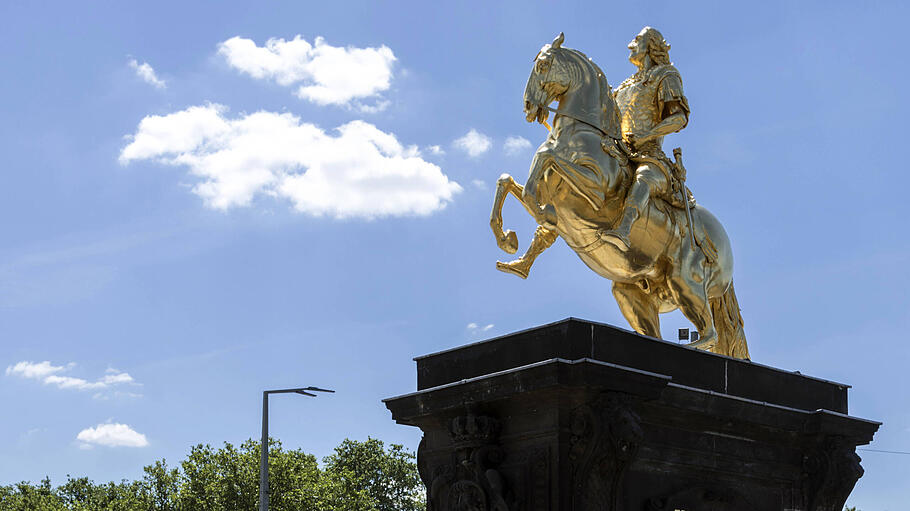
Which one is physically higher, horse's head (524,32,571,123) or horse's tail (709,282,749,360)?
horse's head (524,32,571,123)

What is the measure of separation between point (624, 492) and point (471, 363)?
201cm

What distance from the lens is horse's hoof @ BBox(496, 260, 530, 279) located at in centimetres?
1561

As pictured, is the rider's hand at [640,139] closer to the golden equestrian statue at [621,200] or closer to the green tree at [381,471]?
the golden equestrian statue at [621,200]

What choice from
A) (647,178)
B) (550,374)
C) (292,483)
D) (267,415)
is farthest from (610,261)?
(292,483)

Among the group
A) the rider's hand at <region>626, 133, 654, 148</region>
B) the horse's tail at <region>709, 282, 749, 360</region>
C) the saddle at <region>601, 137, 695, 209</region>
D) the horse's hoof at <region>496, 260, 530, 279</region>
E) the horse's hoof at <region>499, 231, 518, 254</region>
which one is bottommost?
the horse's tail at <region>709, 282, 749, 360</region>

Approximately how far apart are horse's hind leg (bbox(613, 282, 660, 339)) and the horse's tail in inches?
38.7

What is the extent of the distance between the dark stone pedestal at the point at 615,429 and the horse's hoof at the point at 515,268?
274 cm

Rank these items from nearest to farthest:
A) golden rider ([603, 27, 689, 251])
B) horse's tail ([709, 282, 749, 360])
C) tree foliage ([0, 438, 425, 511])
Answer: golden rider ([603, 27, 689, 251]) → horse's tail ([709, 282, 749, 360]) → tree foliage ([0, 438, 425, 511])

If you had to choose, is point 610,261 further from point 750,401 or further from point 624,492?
point 624,492

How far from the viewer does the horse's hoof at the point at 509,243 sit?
15.2 meters

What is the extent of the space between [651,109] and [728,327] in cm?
300

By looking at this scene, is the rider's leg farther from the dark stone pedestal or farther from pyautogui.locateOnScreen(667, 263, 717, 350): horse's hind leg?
the dark stone pedestal

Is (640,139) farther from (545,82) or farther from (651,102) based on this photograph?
(545,82)

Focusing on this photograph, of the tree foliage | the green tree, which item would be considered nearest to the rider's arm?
the tree foliage
